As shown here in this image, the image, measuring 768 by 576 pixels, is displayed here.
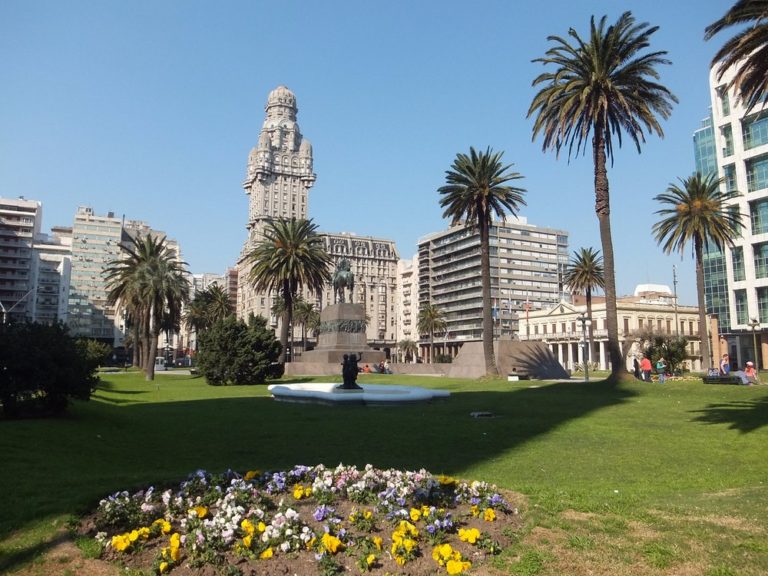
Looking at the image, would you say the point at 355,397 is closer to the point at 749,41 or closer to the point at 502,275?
the point at 749,41

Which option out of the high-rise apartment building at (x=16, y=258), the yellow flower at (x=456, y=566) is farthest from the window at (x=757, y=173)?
the high-rise apartment building at (x=16, y=258)

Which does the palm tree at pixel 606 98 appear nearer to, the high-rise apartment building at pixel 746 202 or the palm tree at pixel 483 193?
the palm tree at pixel 483 193

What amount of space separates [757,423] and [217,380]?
3202cm

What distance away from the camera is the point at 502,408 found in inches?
Answer: 874

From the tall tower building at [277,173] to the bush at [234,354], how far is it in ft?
468

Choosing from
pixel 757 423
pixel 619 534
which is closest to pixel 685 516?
pixel 619 534

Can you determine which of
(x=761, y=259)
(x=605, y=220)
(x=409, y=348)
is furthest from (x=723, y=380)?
(x=409, y=348)

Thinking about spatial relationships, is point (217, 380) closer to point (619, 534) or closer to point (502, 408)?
point (502, 408)

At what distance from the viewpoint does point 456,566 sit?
19.9ft

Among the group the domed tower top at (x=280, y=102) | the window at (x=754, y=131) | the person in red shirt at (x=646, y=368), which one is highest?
the domed tower top at (x=280, y=102)

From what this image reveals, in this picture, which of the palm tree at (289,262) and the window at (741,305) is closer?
the palm tree at (289,262)

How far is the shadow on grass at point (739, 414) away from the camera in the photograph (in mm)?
17016

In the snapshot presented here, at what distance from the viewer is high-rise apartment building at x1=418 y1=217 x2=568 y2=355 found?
162 metres

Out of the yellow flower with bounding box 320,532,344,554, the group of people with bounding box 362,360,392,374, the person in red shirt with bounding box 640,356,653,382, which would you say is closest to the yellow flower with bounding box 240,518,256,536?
the yellow flower with bounding box 320,532,344,554
